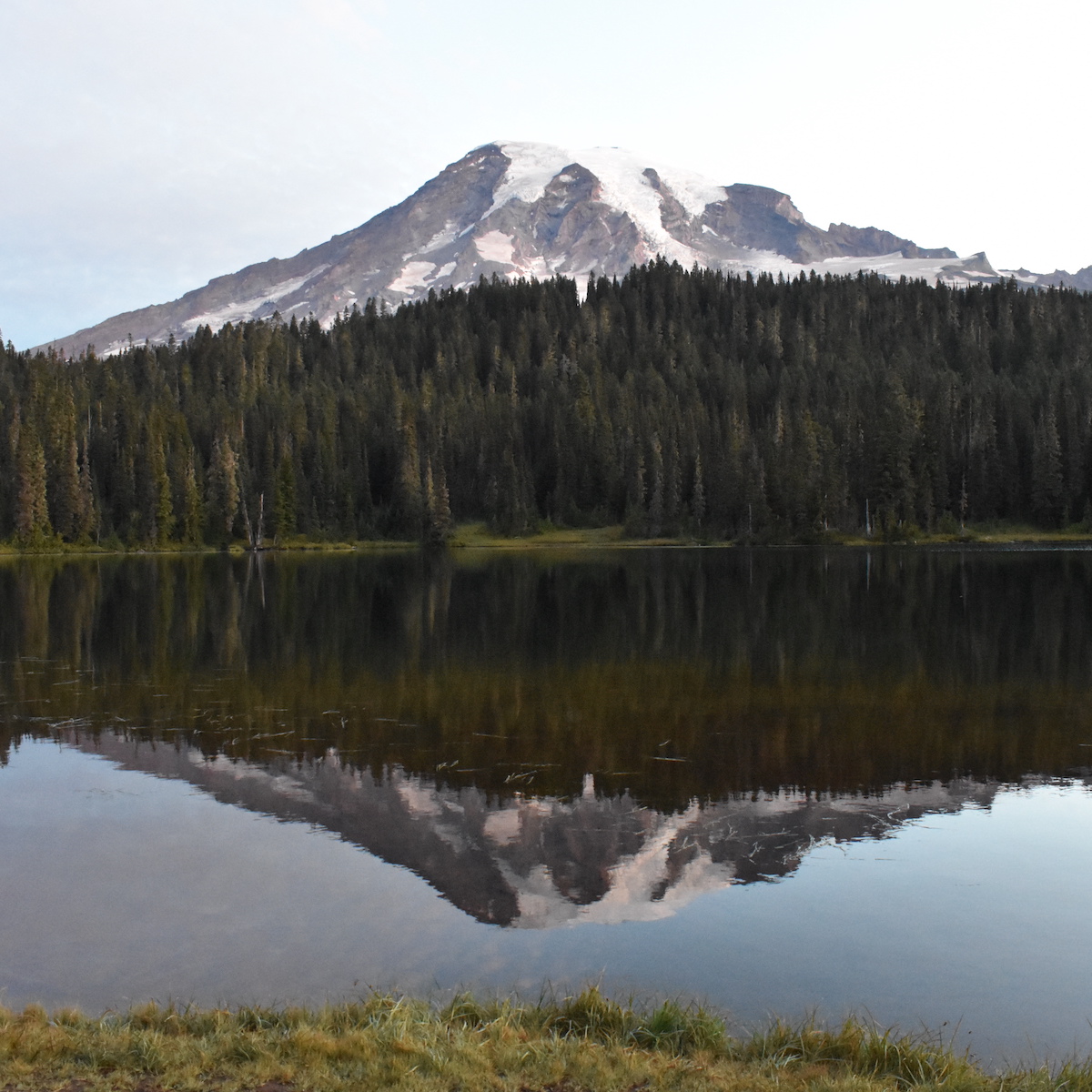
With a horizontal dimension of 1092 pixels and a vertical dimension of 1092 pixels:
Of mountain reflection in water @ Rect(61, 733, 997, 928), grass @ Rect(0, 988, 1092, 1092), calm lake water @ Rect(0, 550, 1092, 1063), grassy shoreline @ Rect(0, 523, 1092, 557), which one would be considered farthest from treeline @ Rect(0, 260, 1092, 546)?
grass @ Rect(0, 988, 1092, 1092)

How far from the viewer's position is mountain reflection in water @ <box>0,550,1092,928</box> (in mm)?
14055

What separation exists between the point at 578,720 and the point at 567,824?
22.8ft

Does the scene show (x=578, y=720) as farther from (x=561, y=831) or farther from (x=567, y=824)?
(x=561, y=831)

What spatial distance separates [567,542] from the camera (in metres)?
151

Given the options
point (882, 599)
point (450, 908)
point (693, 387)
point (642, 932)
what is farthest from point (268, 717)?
point (693, 387)

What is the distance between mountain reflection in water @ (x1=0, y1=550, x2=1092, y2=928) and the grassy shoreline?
87838 mm

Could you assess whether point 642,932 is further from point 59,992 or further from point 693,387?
point 693,387

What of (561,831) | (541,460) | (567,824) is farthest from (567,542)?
(561,831)

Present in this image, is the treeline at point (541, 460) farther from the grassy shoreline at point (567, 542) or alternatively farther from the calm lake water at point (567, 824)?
the calm lake water at point (567, 824)

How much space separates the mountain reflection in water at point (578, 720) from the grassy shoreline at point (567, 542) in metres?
87.8

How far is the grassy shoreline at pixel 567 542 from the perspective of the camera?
422 feet

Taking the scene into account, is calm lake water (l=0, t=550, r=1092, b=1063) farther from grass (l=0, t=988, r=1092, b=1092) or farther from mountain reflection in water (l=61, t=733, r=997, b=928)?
grass (l=0, t=988, r=1092, b=1092)

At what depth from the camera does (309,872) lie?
42.8ft

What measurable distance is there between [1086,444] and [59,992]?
151788 mm
